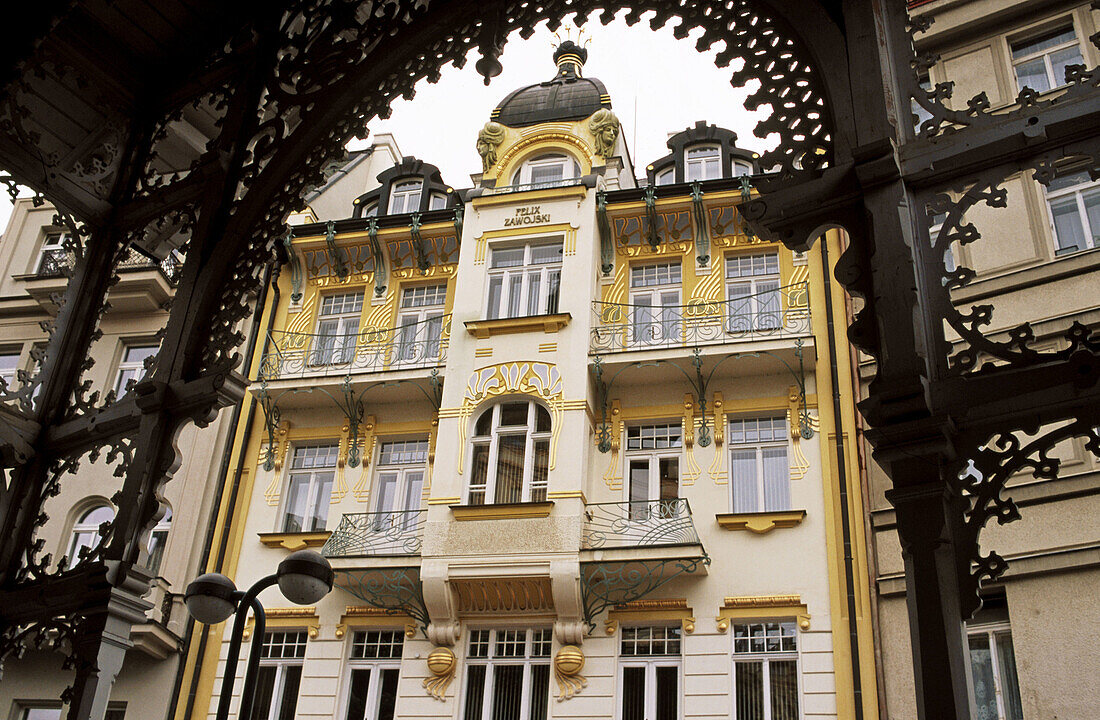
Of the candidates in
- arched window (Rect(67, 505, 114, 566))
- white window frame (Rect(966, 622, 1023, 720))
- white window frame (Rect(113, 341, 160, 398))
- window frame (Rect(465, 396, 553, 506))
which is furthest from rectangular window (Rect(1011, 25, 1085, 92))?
arched window (Rect(67, 505, 114, 566))

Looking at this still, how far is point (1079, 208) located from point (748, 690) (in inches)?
286

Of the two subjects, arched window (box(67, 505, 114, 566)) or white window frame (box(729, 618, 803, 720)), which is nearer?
white window frame (box(729, 618, 803, 720))

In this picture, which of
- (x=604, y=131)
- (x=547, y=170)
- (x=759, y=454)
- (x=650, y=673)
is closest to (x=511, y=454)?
(x=759, y=454)

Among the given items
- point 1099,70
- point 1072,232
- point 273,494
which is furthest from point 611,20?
point 273,494

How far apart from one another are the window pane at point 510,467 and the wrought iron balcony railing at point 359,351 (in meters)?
2.06

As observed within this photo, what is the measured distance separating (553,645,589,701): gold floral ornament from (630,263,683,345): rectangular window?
15.7ft

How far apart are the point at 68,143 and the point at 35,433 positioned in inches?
65.4

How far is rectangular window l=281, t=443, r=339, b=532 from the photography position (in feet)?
54.0

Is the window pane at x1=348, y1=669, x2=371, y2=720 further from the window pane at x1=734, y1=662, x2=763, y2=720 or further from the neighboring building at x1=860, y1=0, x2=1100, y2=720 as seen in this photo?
the neighboring building at x1=860, y1=0, x2=1100, y2=720

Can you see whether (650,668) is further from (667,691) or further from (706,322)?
(706,322)

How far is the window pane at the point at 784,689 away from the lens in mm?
13016

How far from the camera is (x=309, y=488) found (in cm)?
1680

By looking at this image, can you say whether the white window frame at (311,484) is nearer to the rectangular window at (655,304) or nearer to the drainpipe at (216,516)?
the drainpipe at (216,516)

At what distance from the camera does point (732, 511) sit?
14609mm
